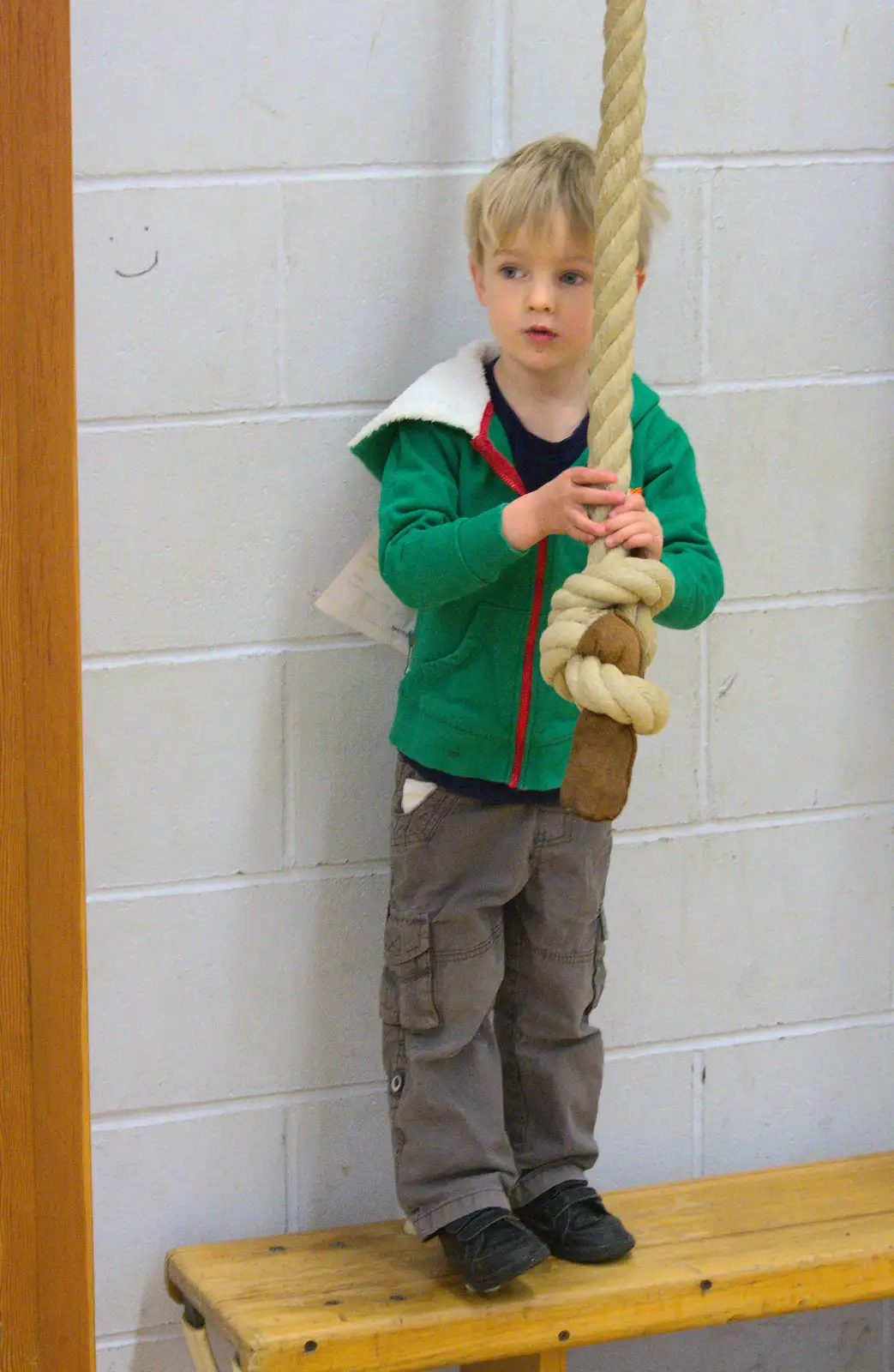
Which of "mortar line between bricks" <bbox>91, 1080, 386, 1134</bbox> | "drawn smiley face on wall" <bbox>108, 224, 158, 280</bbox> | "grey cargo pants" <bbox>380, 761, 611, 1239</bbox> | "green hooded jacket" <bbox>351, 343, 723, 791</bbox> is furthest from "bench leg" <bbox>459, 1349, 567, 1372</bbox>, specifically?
"drawn smiley face on wall" <bbox>108, 224, 158, 280</bbox>

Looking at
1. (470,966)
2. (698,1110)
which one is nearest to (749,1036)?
(698,1110)

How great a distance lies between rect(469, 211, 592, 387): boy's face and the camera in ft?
3.88

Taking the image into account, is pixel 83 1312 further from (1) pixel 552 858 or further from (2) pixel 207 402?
(2) pixel 207 402

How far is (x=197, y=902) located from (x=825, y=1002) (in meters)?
0.64

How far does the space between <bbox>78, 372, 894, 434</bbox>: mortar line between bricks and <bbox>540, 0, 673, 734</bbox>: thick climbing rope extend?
0.35 meters

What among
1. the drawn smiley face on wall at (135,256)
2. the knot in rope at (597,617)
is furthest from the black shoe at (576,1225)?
the drawn smiley face on wall at (135,256)

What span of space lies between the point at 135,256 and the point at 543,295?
0.37 meters

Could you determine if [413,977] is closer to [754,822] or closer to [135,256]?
[754,822]

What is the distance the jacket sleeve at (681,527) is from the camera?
122 cm

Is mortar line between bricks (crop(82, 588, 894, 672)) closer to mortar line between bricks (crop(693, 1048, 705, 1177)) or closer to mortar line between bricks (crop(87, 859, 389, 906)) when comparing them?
mortar line between bricks (crop(87, 859, 389, 906))

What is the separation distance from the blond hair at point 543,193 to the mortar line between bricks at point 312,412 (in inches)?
9.1

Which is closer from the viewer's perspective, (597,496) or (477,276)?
(597,496)

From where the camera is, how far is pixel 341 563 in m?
1.40

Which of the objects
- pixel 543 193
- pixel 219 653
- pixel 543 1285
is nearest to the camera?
pixel 543 193
